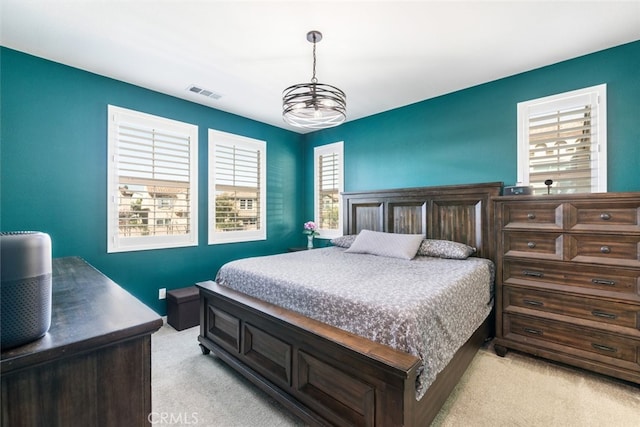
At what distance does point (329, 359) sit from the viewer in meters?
1.59

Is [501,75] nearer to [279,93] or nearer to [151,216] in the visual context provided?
[279,93]

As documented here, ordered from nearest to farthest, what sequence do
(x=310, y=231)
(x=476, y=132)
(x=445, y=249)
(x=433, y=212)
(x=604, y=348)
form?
1. (x=604, y=348)
2. (x=445, y=249)
3. (x=476, y=132)
4. (x=433, y=212)
5. (x=310, y=231)

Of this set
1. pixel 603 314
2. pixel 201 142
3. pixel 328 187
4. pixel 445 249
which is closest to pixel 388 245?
pixel 445 249

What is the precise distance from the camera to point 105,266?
9.92 ft

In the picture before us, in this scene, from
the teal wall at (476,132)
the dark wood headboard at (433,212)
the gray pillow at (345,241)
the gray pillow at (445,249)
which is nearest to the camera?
the teal wall at (476,132)

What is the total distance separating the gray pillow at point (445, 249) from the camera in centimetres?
286

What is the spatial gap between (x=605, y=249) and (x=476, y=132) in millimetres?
1691

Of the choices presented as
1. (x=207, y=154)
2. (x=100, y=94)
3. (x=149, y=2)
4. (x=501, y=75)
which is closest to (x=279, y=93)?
(x=207, y=154)

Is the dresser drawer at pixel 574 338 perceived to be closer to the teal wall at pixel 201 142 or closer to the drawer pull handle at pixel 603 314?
the drawer pull handle at pixel 603 314

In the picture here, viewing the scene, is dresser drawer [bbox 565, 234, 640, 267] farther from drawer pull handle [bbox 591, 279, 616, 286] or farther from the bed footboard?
the bed footboard

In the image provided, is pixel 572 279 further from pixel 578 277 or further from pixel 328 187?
pixel 328 187

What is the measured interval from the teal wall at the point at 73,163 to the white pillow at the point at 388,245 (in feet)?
6.86

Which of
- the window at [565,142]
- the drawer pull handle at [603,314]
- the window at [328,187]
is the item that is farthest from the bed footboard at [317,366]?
Result: the window at [328,187]

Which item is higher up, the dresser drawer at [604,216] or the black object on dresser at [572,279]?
the dresser drawer at [604,216]
